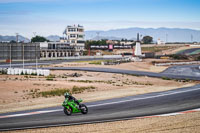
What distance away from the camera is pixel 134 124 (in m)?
17.7

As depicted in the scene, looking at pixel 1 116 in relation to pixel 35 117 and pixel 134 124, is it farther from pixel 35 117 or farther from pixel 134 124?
pixel 134 124

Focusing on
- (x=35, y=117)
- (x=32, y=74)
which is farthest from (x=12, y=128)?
(x=32, y=74)

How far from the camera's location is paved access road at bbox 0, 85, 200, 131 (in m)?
18.2

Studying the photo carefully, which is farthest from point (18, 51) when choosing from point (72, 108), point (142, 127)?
point (142, 127)

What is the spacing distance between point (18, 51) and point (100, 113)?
32588 millimetres

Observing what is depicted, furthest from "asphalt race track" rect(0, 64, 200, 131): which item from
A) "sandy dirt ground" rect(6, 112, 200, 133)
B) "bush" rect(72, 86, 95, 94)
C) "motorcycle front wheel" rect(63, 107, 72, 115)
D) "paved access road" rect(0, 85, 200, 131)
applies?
"bush" rect(72, 86, 95, 94)

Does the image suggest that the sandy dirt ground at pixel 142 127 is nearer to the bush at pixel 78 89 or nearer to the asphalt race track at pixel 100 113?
the asphalt race track at pixel 100 113

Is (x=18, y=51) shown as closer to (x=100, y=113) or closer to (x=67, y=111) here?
(x=67, y=111)

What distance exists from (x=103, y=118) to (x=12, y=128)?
227 inches

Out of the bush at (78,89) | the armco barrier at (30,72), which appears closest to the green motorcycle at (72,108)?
the bush at (78,89)

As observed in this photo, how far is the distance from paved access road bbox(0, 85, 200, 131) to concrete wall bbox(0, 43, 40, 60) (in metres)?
27.4

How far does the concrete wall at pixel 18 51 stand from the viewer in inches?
1923

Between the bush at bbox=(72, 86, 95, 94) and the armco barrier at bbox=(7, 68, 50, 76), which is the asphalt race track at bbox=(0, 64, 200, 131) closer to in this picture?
the bush at bbox=(72, 86, 95, 94)

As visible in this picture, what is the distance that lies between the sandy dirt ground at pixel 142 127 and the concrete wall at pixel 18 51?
35079 mm
